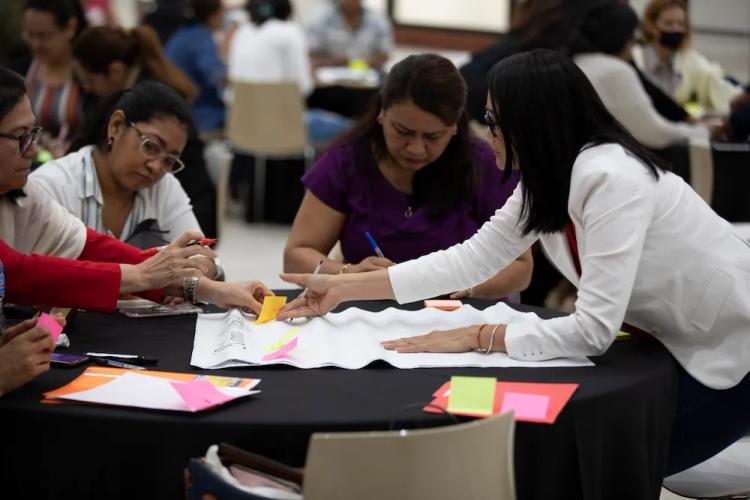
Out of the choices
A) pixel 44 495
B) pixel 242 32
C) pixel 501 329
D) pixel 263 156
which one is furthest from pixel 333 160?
pixel 242 32

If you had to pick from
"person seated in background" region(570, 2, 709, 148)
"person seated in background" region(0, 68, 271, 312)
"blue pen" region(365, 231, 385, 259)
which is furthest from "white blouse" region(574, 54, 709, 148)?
"person seated in background" region(0, 68, 271, 312)

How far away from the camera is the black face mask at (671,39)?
6.53m

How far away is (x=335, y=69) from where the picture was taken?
8.48 m

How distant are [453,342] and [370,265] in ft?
2.39

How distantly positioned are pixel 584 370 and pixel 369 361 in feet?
1.44

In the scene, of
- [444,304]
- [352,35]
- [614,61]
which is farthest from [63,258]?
[352,35]

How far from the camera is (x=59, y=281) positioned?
2646 mm

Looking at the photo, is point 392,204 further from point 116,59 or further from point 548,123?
point 116,59

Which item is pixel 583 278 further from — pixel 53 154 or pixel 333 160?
pixel 53 154

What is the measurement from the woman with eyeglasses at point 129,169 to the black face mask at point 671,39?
13.1 ft

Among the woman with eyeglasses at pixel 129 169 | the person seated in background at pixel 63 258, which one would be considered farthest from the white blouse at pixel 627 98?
the person seated in background at pixel 63 258

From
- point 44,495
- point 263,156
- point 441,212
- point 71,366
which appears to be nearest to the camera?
point 44,495

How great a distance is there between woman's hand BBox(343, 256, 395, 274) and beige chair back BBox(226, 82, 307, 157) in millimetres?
4190

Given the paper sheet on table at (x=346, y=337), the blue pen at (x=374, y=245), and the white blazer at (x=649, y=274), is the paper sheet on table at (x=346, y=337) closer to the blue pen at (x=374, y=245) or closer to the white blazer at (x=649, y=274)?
the white blazer at (x=649, y=274)
